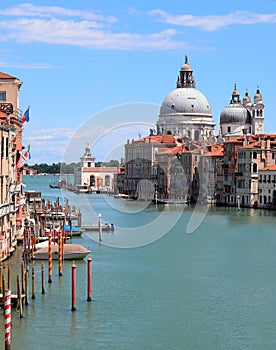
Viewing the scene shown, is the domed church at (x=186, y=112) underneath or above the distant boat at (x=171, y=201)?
above

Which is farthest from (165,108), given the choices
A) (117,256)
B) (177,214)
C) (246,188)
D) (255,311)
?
(255,311)

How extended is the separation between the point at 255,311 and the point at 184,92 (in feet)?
214

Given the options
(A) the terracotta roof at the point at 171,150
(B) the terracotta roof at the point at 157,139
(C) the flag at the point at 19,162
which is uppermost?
(B) the terracotta roof at the point at 157,139

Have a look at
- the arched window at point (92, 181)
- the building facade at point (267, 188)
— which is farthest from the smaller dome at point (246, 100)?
the building facade at point (267, 188)

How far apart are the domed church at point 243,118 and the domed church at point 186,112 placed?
2.07 meters

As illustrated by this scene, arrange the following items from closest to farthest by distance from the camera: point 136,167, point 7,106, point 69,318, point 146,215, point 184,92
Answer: point 69,318 < point 7,106 < point 146,215 < point 136,167 < point 184,92

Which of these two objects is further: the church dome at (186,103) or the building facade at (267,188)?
the church dome at (186,103)

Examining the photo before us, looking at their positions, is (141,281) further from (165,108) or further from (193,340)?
(165,108)

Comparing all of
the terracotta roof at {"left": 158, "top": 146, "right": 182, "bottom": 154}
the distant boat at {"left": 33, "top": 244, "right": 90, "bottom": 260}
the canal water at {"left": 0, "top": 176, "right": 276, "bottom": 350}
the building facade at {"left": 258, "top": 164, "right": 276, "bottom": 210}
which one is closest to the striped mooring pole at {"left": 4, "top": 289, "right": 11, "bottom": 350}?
the canal water at {"left": 0, "top": 176, "right": 276, "bottom": 350}

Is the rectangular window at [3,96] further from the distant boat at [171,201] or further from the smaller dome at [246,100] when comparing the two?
the smaller dome at [246,100]

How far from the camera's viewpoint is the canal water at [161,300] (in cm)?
1279

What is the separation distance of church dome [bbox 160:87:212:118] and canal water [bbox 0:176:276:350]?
51900 millimetres

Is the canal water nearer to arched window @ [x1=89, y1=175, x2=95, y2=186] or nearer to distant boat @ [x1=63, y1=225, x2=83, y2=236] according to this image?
distant boat @ [x1=63, y1=225, x2=83, y2=236]

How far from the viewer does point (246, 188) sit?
4647 cm
